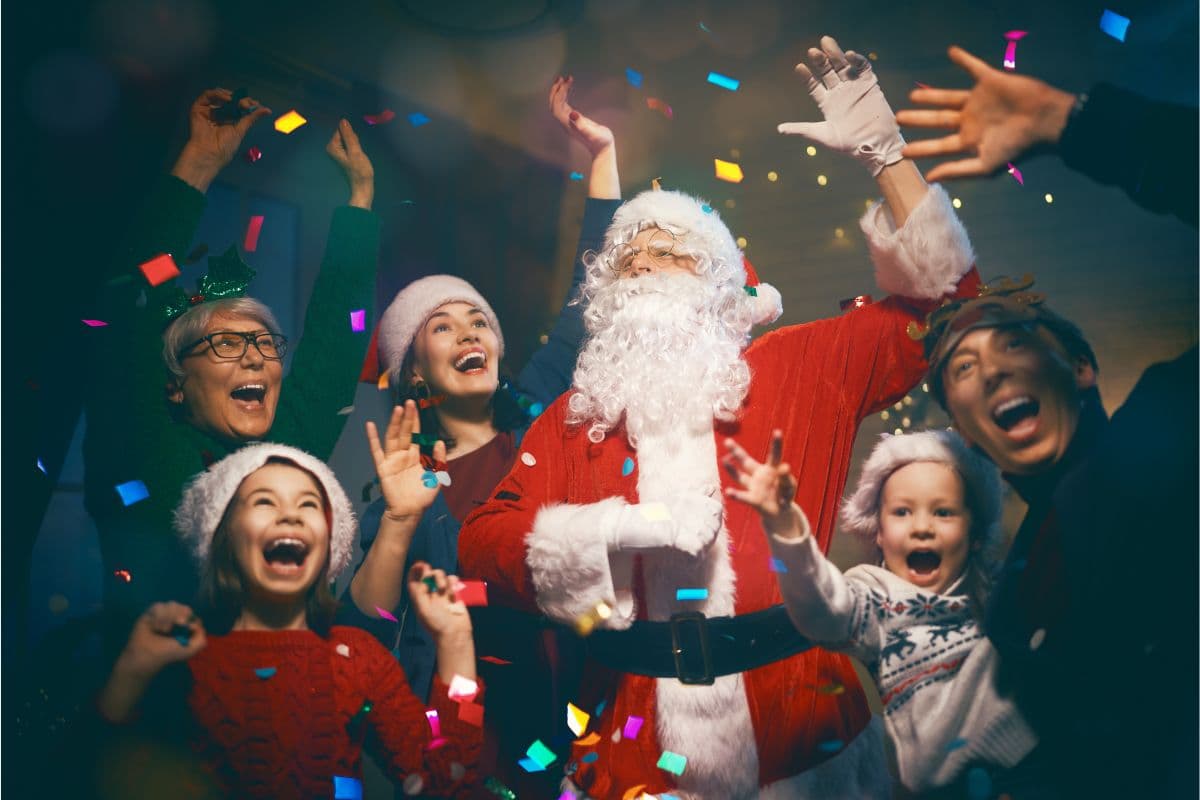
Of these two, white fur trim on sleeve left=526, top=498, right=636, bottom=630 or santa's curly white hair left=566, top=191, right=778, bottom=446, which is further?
santa's curly white hair left=566, top=191, right=778, bottom=446

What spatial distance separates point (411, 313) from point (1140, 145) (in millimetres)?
1914

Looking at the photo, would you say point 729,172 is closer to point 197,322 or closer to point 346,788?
point 197,322

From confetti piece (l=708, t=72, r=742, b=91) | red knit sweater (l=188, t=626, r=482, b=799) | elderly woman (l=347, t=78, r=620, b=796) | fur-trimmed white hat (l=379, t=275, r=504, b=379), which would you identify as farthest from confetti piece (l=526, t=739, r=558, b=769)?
confetti piece (l=708, t=72, r=742, b=91)

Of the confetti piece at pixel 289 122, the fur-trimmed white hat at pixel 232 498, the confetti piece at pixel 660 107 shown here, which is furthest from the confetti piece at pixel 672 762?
the confetti piece at pixel 289 122

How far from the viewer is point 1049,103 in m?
2.26

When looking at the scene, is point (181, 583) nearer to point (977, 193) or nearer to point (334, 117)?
point (334, 117)

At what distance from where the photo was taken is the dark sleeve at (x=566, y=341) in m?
2.89

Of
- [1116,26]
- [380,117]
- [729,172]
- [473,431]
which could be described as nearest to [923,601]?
[473,431]

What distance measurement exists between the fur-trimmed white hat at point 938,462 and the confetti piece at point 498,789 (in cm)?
111

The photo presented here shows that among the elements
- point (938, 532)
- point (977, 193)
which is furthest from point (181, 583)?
point (977, 193)

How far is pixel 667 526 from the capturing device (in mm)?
2303

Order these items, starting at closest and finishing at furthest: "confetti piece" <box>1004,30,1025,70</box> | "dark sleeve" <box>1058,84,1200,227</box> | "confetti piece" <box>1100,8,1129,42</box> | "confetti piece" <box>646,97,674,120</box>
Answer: "dark sleeve" <box>1058,84,1200,227</box> < "confetti piece" <box>1100,8,1129,42</box> < "confetti piece" <box>1004,30,1025,70</box> < "confetti piece" <box>646,97,674,120</box>

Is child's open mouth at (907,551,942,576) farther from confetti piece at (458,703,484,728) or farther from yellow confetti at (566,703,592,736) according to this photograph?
confetti piece at (458,703,484,728)

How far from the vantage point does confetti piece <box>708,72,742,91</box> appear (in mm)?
3070
